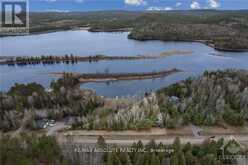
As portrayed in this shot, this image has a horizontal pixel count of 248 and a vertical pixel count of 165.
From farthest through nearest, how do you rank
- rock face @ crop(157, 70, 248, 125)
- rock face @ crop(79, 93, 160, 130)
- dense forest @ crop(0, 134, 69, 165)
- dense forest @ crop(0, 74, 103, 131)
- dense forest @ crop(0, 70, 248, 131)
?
rock face @ crop(157, 70, 248, 125) → dense forest @ crop(0, 74, 103, 131) → dense forest @ crop(0, 70, 248, 131) → rock face @ crop(79, 93, 160, 130) → dense forest @ crop(0, 134, 69, 165)

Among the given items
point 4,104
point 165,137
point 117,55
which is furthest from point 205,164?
point 117,55

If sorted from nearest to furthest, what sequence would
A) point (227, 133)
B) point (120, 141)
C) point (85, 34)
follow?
point (120, 141)
point (227, 133)
point (85, 34)

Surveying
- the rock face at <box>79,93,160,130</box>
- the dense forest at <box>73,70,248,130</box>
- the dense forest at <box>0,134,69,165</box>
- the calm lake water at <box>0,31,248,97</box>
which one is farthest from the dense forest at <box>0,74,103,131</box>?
the calm lake water at <box>0,31,248,97</box>

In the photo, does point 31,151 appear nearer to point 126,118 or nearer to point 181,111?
A: point 126,118

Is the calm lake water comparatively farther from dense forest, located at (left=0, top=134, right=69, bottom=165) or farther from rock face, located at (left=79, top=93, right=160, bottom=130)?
dense forest, located at (left=0, top=134, right=69, bottom=165)

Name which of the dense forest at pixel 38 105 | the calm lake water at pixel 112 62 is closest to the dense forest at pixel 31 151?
the dense forest at pixel 38 105

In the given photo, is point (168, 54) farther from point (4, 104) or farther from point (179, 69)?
point (4, 104)
